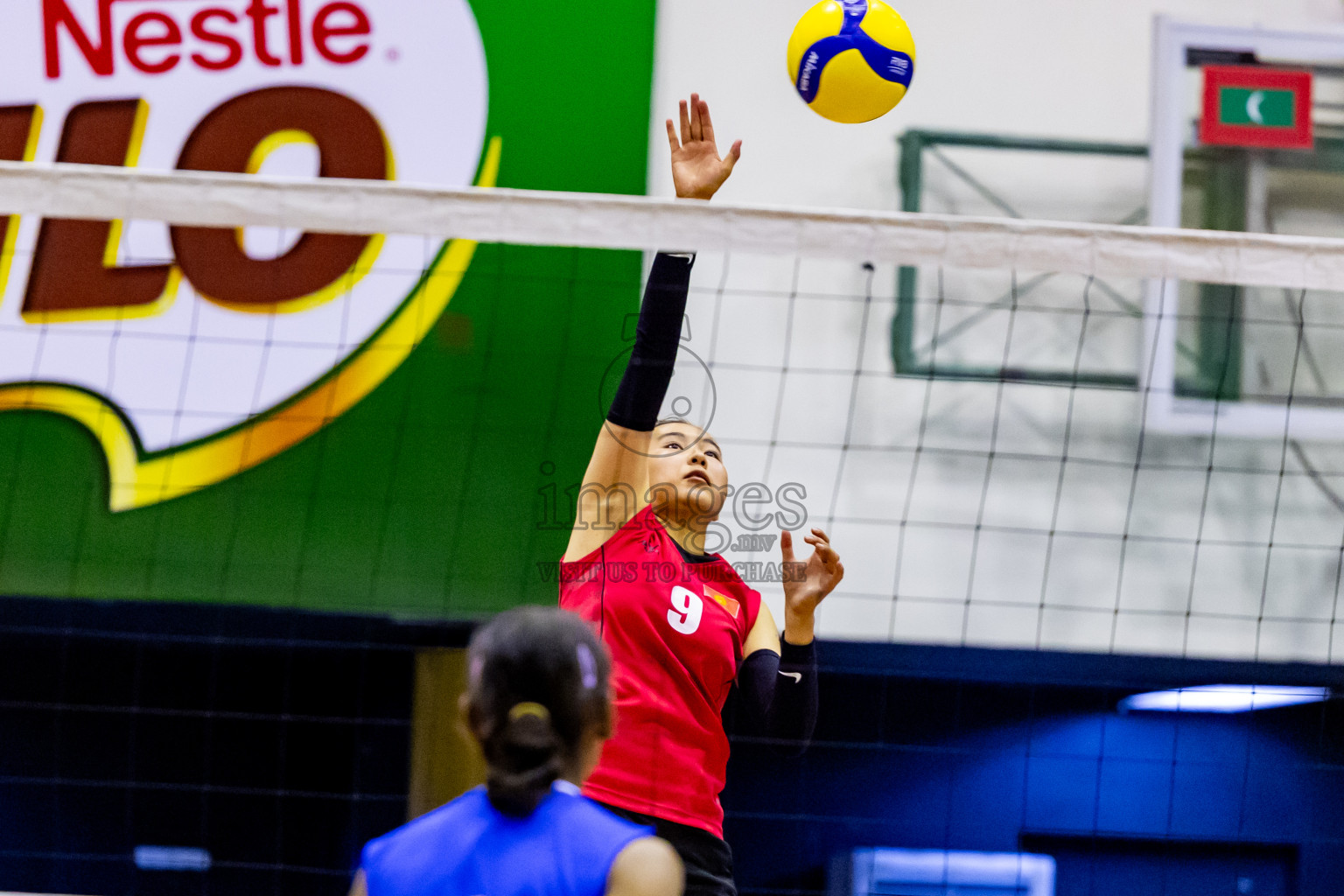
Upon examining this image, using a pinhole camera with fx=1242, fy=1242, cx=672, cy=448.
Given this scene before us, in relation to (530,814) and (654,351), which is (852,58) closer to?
(654,351)

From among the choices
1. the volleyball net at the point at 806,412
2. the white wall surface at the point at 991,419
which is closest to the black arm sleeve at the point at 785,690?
the volleyball net at the point at 806,412

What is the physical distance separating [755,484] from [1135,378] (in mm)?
1930

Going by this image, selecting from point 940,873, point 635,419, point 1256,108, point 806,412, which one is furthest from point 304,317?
point 1256,108

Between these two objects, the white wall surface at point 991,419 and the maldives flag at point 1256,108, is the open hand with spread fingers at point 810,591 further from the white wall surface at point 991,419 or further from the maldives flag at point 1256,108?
the maldives flag at point 1256,108

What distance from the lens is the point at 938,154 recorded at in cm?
591

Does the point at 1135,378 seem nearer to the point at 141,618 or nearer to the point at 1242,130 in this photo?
the point at 1242,130

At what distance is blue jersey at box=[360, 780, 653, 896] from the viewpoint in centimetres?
135

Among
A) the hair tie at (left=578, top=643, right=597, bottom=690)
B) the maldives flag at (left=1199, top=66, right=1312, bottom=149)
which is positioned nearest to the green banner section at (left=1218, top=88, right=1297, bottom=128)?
the maldives flag at (left=1199, top=66, right=1312, bottom=149)

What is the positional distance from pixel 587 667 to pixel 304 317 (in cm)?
444

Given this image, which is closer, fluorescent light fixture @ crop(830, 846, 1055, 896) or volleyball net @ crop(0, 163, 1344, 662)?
fluorescent light fixture @ crop(830, 846, 1055, 896)

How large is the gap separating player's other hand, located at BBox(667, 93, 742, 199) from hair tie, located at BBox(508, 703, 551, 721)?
1.74m

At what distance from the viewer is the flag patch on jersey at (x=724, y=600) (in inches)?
107

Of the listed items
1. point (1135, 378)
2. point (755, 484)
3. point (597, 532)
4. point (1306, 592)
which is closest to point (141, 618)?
point (755, 484)

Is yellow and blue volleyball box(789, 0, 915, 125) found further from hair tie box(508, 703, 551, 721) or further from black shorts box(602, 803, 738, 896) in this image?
hair tie box(508, 703, 551, 721)
